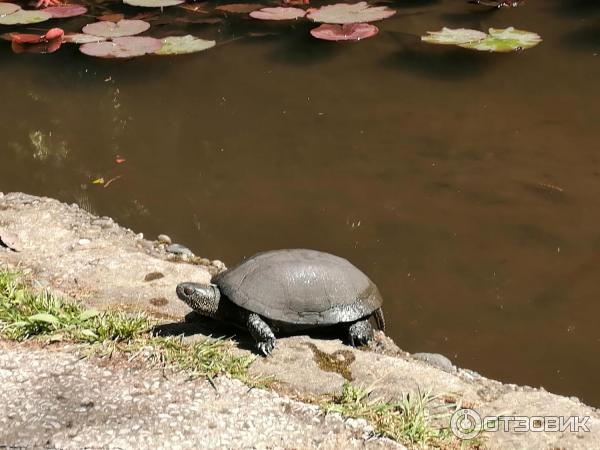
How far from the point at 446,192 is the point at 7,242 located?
3.02 meters

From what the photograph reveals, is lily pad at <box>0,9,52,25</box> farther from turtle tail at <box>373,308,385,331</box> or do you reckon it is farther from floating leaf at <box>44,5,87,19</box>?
turtle tail at <box>373,308,385,331</box>

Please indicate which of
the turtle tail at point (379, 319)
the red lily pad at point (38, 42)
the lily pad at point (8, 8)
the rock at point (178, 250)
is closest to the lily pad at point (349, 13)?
the red lily pad at point (38, 42)

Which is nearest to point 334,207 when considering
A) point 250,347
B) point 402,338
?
point 402,338

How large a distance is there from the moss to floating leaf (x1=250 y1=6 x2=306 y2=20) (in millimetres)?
6478

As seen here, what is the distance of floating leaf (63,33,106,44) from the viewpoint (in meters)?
8.76

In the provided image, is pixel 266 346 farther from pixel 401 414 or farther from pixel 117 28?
pixel 117 28

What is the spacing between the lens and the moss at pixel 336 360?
346cm

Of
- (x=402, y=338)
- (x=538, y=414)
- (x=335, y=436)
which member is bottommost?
(x=402, y=338)

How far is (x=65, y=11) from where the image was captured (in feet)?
32.7

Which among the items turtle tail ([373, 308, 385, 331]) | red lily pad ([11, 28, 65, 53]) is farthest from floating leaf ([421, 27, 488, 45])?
turtle tail ([373, 308, 385, 331])

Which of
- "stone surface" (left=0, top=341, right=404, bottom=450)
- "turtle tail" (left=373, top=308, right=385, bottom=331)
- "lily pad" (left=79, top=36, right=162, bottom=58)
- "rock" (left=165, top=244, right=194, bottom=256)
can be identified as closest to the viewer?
"stone surface" (left=0, top=341, right=404, bottom=450)

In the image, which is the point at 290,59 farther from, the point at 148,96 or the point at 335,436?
the point at 335,436

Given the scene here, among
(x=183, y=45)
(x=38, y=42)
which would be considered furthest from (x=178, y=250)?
(x=38, y=42)

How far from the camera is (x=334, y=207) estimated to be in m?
5.63
